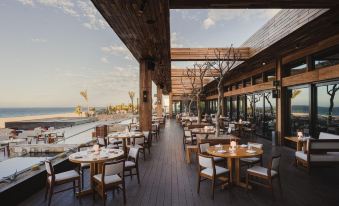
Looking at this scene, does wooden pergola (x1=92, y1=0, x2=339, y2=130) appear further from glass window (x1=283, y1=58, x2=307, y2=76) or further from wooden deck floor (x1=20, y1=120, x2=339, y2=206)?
glass window (x1=283, y1=58, x2=307, y2=76)

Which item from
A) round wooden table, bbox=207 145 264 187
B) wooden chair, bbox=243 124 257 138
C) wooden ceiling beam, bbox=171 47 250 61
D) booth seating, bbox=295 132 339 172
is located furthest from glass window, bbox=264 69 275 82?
round wooden table, bbox=207 145 264 187

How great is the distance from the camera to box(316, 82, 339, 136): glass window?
6320 mm

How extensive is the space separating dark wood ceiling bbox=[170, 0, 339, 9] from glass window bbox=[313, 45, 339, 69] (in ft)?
9.06

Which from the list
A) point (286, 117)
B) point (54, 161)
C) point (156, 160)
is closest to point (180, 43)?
point (286, 117)

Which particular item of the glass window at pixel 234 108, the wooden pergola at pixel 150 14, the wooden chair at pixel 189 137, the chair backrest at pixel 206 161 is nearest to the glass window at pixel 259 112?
the glass window at pixel 234 108

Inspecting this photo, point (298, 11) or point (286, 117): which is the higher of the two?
point (298, 11)

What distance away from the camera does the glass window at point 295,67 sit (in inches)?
307

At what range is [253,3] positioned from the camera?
390 cm

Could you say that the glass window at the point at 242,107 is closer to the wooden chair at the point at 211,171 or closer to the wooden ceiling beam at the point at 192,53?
the wooden ceiling beam at the point at 192,53

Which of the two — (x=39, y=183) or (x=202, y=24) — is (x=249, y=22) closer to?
(x=202, y=24)

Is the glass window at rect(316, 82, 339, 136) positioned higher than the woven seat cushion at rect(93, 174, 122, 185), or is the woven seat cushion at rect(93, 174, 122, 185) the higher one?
the glass window at rect(316, 82, 339, 136)

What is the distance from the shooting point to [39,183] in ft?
14.3

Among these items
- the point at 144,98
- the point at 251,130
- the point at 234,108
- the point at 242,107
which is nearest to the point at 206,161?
the point at 144,98

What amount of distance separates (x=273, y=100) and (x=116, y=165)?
8450 millimetres
